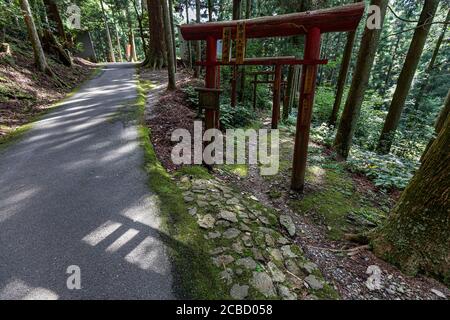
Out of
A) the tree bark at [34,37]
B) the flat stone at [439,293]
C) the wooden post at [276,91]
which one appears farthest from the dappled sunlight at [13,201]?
the tree bark at [34,37]

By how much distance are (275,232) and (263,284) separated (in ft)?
3.72

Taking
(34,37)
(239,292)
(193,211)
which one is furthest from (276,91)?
(34,37)

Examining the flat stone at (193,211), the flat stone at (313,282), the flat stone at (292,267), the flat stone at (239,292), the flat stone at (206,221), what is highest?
the flat stone at (193,211)

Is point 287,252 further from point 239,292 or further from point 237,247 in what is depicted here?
point 239,292

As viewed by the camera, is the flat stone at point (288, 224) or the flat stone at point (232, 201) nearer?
the flat stone at point (288, 224)

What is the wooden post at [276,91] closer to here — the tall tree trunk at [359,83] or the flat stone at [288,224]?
the tall tree trunk at [359,83]

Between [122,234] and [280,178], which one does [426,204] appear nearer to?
[280,178]

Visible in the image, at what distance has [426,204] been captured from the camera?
2.80 metres

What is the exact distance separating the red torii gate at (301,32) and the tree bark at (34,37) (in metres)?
8.51

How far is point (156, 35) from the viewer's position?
50.3ft

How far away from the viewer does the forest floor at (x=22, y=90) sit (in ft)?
22.3

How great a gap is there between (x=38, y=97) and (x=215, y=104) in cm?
765

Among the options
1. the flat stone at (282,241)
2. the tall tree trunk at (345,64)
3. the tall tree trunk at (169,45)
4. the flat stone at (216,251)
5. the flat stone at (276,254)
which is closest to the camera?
the flat stone at (216,251)

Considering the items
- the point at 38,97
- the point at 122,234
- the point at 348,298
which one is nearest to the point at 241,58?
the point at 122,234
